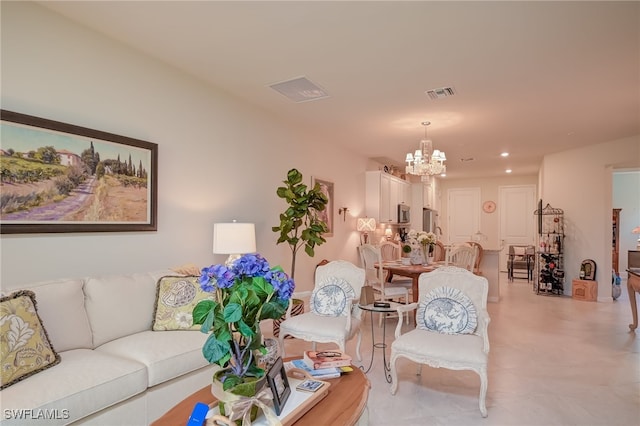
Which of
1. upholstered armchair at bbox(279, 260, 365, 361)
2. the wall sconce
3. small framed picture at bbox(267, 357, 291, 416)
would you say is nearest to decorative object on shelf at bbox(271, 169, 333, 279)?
upholstered armchair at bbox(279, 260, 365, 361)

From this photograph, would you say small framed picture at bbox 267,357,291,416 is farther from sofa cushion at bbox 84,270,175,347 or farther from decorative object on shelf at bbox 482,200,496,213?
decorative object on shelf at bbox 482,200,496,213

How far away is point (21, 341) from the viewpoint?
1.87 m

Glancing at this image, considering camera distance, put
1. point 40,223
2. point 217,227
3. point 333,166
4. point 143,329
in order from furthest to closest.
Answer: point 333,166 → point 217,227 → point 143,329 → point 40,223

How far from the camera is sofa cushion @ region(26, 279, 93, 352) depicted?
216cm

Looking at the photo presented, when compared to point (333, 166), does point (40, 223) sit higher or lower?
lower

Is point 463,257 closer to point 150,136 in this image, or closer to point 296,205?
point 296,205

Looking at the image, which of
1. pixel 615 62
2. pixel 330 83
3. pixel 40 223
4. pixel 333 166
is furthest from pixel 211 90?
pixel 615 62

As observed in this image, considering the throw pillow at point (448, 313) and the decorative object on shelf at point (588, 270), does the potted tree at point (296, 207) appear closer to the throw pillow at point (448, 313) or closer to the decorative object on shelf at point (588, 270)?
the throw pillow at point (448, 313)

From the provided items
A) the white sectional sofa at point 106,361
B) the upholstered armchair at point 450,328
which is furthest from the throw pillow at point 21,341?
the upholstered armchair at point 450,328

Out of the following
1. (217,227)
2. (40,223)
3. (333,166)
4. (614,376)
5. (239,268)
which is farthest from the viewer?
(333,166)

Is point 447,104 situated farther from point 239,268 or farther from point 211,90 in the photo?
point 239,268

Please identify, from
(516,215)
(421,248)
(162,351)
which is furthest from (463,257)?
(516,215)

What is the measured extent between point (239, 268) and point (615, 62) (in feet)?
12.1

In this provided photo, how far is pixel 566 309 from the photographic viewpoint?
5.73 m
